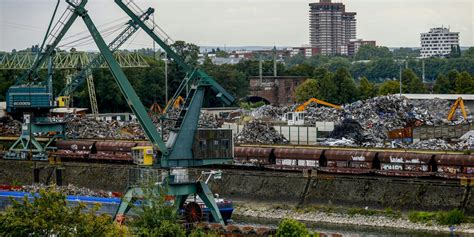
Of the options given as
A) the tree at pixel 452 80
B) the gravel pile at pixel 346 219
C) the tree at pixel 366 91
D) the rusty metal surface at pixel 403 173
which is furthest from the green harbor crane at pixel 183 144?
the tree at pixel 452 80

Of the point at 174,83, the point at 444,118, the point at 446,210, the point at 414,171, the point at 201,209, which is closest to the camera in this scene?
the point at 201,209

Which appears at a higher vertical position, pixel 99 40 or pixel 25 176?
pixel 99 40

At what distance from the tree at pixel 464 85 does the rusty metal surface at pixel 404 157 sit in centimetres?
5770

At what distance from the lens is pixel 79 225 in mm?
39062

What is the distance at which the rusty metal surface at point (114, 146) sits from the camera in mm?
76312

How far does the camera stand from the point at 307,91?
415ft

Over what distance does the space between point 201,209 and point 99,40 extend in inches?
336

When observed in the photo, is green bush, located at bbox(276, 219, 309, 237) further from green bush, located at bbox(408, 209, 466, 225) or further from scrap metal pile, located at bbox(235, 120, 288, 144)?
scrap metal pile, located at bbox(235, 120, 288, 144)

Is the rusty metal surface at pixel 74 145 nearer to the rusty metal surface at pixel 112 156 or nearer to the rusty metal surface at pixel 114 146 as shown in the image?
the rusty metal surface at pixel 114 146

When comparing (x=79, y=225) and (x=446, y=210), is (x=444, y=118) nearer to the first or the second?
(x=446, y=210)

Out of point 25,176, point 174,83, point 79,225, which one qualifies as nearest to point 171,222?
point 79,225

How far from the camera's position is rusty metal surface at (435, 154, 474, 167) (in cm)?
6109

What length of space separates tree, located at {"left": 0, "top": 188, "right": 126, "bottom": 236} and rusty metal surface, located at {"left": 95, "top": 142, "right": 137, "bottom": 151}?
3642cm

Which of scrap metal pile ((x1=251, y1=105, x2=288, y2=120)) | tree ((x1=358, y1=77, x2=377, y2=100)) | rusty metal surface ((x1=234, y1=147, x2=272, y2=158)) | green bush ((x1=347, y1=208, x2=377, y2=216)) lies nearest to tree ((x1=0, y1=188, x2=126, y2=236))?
green bush ((x1=347, y1=208, x2=377, y2=216))
